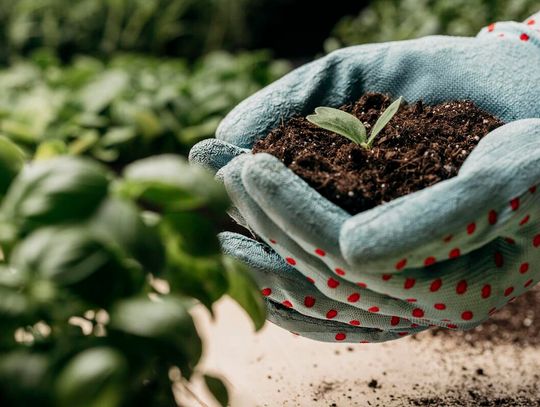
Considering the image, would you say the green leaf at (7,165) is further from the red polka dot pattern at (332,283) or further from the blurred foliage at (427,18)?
the blurred foliage at (427,18)

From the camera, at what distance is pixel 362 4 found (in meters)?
3.23

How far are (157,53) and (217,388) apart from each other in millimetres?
2399

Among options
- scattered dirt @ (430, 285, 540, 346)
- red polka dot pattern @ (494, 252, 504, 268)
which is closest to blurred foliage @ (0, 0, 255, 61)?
scattered dirt @ (430, 285, 540, 346)

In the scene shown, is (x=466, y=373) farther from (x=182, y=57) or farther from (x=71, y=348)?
(x=182, y=57)

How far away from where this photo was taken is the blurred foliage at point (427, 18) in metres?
2.12

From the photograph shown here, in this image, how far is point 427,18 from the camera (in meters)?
2.28

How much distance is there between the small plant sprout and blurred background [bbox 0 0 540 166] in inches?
34.1

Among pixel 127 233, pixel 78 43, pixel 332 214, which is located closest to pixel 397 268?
pixel 332 214

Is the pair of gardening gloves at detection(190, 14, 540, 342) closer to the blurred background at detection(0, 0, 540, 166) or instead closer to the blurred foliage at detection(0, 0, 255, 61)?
the blurred background at detection(0, 0, 540, 166)

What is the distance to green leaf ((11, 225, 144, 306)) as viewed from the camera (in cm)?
54

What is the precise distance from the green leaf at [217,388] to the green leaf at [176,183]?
148 millimetres

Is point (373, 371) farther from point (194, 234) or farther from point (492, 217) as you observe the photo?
point (194, 234)

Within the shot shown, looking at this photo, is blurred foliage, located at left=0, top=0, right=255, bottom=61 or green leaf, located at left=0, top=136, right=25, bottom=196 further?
blurred foliage, located at left=0, top=0, right=255, bottom=61

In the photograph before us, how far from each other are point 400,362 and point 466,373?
104 mm
